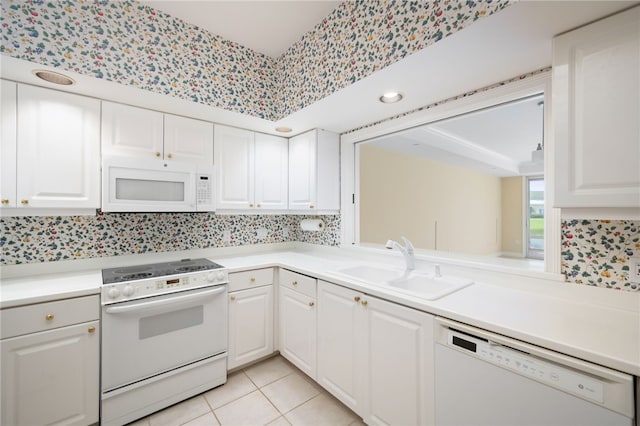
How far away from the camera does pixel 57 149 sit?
1.73 m

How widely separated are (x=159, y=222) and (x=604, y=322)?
293 centimetres

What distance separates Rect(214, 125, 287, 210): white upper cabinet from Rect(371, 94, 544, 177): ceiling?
1037mm

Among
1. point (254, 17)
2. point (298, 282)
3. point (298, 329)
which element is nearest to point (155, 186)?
point (298, 282)

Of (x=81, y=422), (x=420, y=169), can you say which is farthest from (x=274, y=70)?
(x=420, y=169)

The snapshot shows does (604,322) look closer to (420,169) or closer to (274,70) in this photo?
(274,70)

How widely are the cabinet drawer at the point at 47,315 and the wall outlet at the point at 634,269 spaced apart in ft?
9.30

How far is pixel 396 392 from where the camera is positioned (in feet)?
4.73

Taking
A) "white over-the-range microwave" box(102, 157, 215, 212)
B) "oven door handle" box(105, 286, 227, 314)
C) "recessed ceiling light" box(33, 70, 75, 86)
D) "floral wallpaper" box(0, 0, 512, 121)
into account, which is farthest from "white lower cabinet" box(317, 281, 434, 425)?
"recessed ceiling light" box(33, 70, 75, 86)

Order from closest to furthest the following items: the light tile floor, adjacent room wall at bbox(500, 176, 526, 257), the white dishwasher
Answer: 1. the white dishwasher
2. the light tile floor
3. adjacent room wall at bbox(500, 176, 526, 257)

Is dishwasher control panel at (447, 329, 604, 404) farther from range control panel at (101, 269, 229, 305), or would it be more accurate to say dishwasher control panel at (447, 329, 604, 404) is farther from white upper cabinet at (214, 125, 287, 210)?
white upper cabinet at (214, 125, 287, 210)

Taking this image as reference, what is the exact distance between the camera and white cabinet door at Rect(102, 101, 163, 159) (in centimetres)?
190

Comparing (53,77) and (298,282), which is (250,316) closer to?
(298,282)

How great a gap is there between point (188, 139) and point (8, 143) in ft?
3.35

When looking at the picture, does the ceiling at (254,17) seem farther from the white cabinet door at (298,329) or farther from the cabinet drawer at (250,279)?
the white cabinet door at (298,329)
